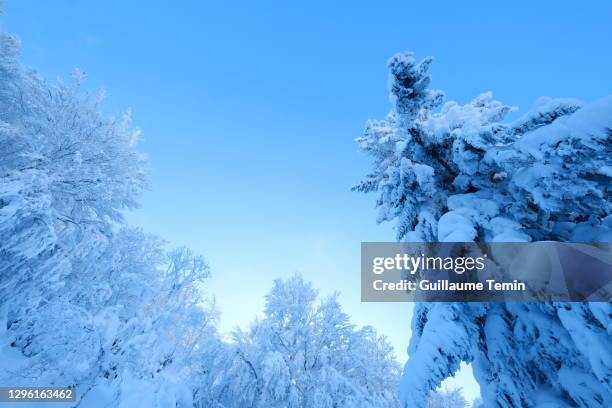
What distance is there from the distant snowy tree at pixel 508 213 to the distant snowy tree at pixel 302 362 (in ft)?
23.7

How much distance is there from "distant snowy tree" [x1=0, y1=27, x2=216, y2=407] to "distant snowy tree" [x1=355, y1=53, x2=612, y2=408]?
6460mm

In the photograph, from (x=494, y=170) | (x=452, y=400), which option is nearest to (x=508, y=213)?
(x=494, y=170)

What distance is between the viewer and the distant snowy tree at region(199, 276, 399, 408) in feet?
30.7

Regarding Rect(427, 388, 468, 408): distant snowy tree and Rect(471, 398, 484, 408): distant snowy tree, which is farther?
Rect(427, 388, 468, 408): distant snowy tree

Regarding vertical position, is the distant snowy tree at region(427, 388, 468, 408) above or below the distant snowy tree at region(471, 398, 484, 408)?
below

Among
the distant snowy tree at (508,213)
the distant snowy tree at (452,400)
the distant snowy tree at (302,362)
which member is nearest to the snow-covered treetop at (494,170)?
the distant snowy tree at (508,213)

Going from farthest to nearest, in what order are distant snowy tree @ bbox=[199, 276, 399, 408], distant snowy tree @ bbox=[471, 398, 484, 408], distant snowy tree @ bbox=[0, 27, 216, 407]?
distant snowy tree @ bbox=[199, 276, 399, 408]
distant snowy tree @ bbox=[0, 27, 216, 407]
distant snowy tree @ bbox=[471, 398, 484, 408]

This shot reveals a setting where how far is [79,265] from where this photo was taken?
799cm

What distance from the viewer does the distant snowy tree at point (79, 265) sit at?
18.5 feet

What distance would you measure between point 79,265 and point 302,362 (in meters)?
7.42

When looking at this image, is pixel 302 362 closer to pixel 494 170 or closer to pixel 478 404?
pixel 478 404

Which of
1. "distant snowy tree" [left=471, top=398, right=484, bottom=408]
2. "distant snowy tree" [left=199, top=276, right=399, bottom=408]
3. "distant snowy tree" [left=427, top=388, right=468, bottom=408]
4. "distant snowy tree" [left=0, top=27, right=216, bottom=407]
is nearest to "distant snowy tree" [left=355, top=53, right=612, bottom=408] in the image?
"distant snowy tree" [left=471, top=398, right=484, bottom=408]

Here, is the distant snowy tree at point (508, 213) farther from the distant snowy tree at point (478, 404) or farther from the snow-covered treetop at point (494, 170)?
the distant snowy tree at point (478, 404)

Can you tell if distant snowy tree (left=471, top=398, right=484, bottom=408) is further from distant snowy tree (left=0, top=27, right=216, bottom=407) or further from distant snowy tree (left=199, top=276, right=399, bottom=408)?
distant snowy tree (left=0, top=27, right=216, bottom=407)
